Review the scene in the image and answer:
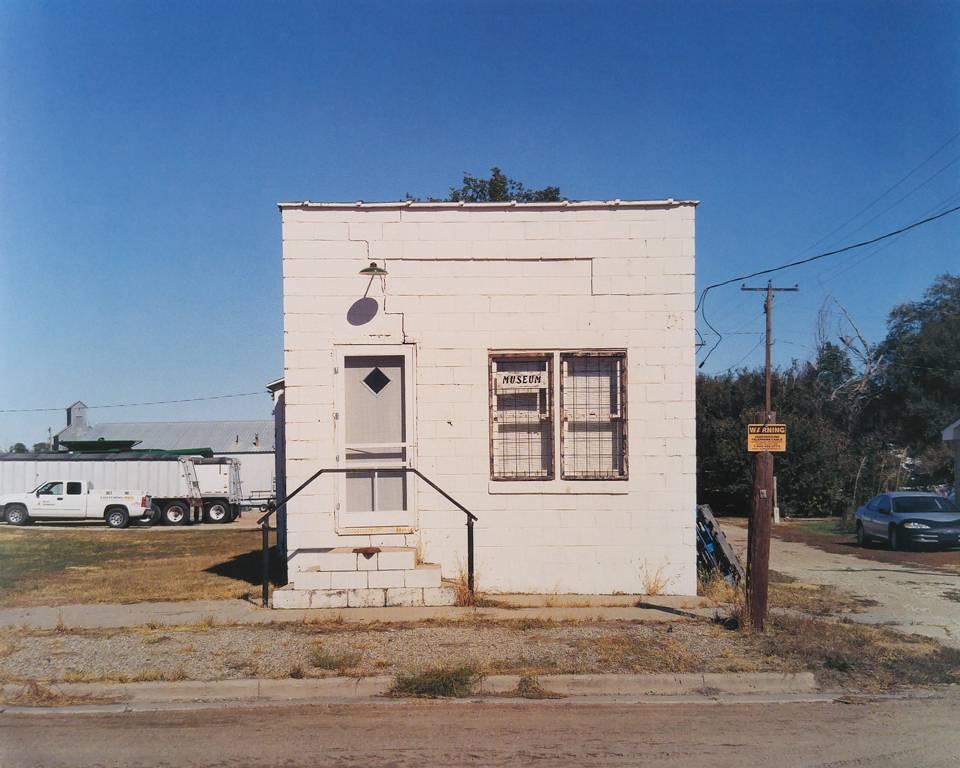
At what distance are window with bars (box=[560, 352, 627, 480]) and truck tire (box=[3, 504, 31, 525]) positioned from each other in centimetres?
3059

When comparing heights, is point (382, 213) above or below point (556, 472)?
above

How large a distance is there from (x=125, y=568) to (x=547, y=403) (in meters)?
9.57

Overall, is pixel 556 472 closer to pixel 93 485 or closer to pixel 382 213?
pixel 382 213

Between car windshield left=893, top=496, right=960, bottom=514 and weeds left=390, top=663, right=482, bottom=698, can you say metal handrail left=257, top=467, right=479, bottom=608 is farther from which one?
car windshield left=893, top=496, right=960, bottom=514

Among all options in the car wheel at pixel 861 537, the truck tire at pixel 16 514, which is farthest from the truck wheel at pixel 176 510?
the car wheel at pixel 861 537

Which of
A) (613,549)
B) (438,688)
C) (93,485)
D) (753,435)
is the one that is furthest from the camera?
(93,485)

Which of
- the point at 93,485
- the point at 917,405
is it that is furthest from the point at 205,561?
the point at 917,405

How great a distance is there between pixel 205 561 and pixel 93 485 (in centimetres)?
2273

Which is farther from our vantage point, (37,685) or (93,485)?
(93,485)

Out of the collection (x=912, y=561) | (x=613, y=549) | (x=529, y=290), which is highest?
(x=529, y=290)

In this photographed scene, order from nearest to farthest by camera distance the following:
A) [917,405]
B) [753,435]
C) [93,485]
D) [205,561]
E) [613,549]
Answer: [753,435] → [613,549] → [205,561] → [93,485] → [917,405]

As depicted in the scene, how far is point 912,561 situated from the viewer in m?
19.3

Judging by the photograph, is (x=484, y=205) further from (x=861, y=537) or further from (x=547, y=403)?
(x=861, y=537)

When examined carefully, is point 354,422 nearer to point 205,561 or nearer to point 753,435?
point 753,435
